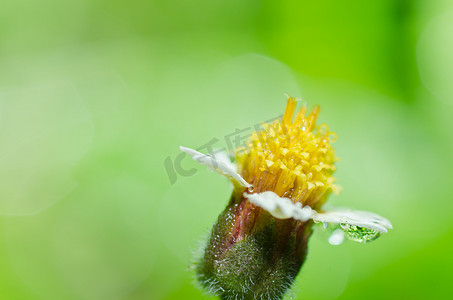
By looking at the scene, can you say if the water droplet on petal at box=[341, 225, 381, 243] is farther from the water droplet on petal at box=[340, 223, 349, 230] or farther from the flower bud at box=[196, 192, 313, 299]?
the flower bud at box=[196, 192, 313, 299]

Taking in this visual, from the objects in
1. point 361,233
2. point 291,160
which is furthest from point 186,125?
point 361,233

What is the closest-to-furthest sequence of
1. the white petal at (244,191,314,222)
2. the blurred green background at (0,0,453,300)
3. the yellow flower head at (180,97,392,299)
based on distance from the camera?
1. the white petal at (244,191,314,222)
2. the yellow flower head at (180,97,392,299)
3. the blurred green background at (0,0,453,300)

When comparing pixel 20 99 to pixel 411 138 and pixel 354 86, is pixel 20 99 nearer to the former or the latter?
pixel 354 86

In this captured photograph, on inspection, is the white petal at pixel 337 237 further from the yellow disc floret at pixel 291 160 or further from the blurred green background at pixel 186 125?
the blurred green background at pixel 186 125

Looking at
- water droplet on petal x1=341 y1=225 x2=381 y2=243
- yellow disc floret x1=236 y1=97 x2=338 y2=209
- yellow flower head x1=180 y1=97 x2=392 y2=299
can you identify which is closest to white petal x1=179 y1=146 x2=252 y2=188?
yellow flower head x1=180 y1=97 x2=392 y2=299

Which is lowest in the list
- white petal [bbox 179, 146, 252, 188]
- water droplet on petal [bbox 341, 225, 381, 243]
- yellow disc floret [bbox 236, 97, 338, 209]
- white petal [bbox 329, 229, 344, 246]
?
white petal [bbox 179, 146, 252, 188]

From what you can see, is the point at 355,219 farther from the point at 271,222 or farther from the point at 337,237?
the point at 271,222

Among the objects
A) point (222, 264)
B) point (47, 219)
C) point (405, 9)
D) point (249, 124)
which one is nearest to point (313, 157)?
point (222, 264)
